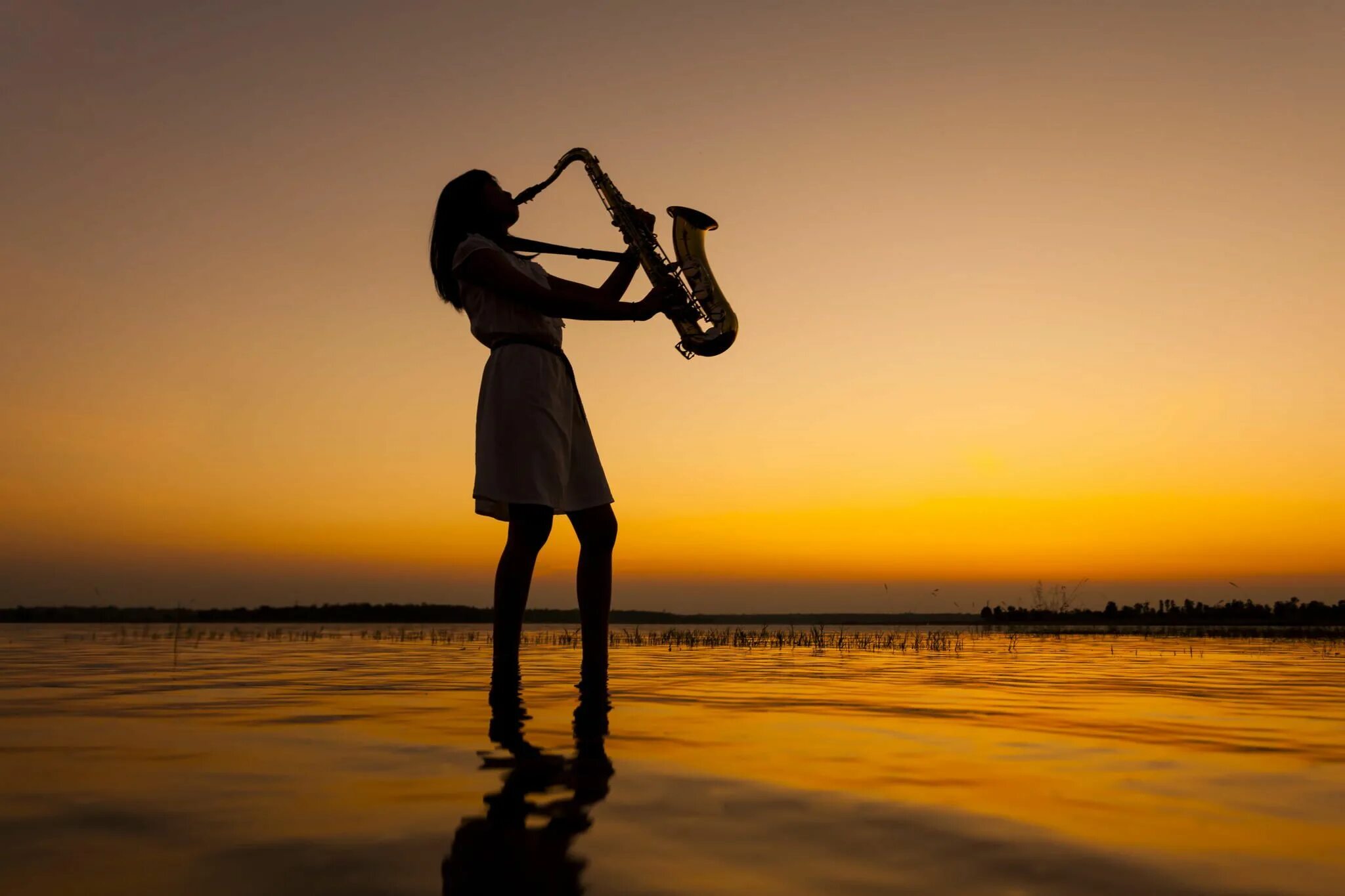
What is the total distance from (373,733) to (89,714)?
1.41 meters

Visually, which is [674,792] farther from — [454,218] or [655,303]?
[454,218]

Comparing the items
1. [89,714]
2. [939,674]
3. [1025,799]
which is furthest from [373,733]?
[939,674]

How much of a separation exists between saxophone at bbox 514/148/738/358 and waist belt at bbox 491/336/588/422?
2.07 ft

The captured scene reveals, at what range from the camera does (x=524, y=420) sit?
437cm

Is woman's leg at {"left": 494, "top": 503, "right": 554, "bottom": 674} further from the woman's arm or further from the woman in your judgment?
the woman's arm

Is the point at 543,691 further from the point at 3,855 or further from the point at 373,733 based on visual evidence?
the point at 3,855

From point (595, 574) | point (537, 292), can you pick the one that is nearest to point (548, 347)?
point (537, 292)

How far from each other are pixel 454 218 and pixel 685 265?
1.39 metres

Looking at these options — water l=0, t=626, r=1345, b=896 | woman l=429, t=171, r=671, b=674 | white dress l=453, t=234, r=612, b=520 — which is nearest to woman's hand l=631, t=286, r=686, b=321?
woman l=429, t=171, r=671, b=674

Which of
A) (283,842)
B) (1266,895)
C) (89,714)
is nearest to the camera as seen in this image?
(1266,895)

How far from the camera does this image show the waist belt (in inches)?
178

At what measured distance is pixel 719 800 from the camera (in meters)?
2.13

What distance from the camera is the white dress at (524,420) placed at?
4316mm

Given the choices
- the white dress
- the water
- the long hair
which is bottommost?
the water
